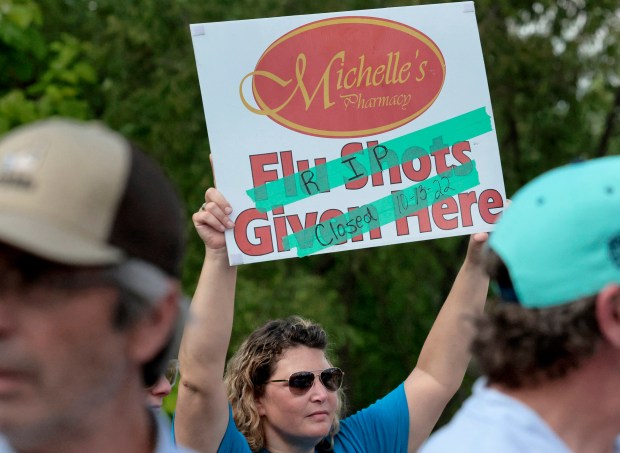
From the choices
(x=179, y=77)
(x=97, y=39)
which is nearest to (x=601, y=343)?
(x=179, y=77)

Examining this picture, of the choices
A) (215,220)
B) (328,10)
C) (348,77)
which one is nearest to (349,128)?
(348,77)

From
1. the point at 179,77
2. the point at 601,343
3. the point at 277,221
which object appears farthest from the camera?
the point at 179,77

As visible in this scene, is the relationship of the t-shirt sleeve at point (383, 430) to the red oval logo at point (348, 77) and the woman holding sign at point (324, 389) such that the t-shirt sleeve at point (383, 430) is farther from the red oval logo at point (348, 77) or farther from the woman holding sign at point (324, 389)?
the red oval logo at point (348, 77)

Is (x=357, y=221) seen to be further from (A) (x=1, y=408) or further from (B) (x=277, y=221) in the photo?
(A) (x=1, y=408)

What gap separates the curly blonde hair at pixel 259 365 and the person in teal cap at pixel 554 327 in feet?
5.76

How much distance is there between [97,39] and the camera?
13.7 metres

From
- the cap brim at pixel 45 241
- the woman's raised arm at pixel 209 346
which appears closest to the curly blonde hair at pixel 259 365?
the woman's raised arm at pixel 209 346

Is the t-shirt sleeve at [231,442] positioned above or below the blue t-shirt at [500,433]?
above

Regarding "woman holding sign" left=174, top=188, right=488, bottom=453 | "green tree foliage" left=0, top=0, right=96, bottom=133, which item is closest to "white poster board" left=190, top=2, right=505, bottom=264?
"woman holding sign" left=174, top=188, right=488, bottom=453

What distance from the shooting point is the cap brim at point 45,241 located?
1.56 m

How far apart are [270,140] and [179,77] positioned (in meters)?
9.21

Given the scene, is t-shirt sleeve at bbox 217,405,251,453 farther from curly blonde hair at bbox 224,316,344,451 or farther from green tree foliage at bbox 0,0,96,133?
green tree foliage at bbox 0,0,96,133

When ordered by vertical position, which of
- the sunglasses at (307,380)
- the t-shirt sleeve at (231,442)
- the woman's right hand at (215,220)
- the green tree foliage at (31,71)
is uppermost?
the green tree foliage at (31,71)

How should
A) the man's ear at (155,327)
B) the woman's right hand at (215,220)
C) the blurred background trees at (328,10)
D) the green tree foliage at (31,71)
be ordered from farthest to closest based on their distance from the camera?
the blurred background trees at (328,10) → the green tree foliage at (31,71) → the woman's right hand at (215,220) → the man's ear at (155,327)
